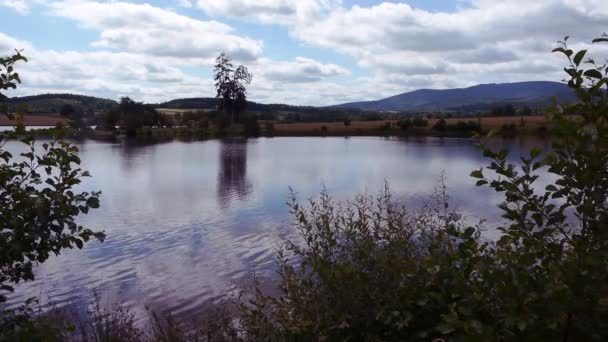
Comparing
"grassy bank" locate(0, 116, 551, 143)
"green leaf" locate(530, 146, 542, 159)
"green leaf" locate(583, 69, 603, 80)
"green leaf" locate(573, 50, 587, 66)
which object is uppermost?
"green leaf" locate(573, 50, 587, 66)

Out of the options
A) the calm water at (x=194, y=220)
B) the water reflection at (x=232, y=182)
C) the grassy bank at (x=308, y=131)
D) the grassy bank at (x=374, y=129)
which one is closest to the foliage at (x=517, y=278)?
the calm water at (x=194, y=220)

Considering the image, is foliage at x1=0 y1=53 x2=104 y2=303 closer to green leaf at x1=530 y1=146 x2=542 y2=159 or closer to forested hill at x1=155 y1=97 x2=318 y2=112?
green leaf at x1=530 y1=146 x2=542 y2=159

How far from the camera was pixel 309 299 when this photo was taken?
3.59 m

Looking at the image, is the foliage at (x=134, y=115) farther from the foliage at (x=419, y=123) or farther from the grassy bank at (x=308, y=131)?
the foliage at (x=419, y=123)

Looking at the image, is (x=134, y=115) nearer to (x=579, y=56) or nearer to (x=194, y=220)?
(x=194, y=220)

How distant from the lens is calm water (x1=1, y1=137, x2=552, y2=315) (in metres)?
9.05

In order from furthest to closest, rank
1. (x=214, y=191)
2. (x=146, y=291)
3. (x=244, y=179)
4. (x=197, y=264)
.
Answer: (x=244, y=179)
(x=214, y=191)
(x=197, y=264)
(x=146, y=291)

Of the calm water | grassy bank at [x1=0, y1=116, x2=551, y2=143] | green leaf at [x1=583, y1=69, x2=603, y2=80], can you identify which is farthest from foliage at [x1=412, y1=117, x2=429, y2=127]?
green leaf at [x1=583, y1=69, x2=603, y2=80]

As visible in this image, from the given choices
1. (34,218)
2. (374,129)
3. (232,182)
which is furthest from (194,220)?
(374,129)

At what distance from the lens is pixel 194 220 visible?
15.0m

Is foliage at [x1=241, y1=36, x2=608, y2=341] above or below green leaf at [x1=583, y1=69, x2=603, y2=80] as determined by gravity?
below

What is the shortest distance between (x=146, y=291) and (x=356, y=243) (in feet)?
19.7

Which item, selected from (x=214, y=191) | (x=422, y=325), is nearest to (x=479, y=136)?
(x=422, y=325)

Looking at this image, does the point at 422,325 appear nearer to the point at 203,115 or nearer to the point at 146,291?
the point at 146,291
